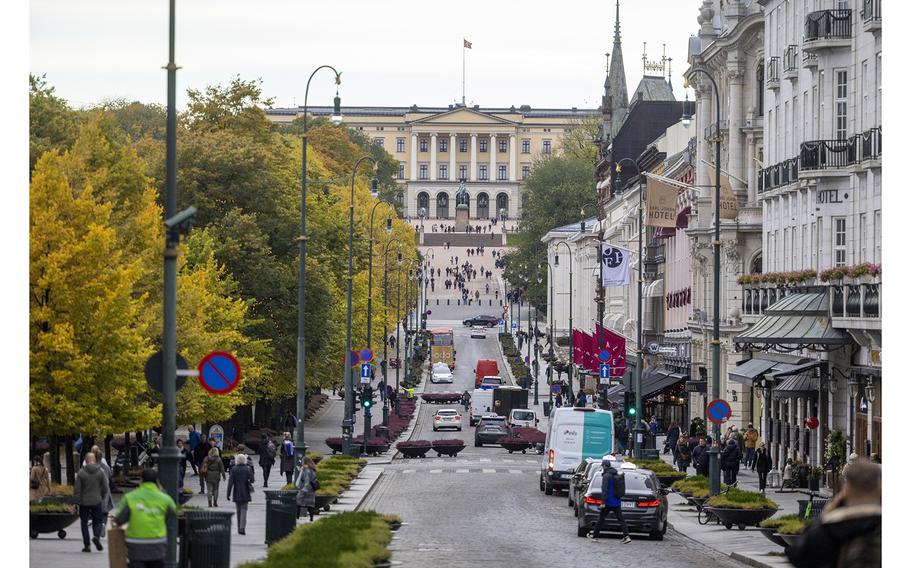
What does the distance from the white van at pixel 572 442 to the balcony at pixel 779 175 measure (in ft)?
29.4

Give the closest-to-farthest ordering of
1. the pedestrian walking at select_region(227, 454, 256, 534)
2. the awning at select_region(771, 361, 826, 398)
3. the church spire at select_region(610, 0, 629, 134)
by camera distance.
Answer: the pedestrian walking at select_region(227, 454, 256, 534), the awning at select_region(771, 361, 826, 398), the church spire at select_region(610, 0, 629, 134)

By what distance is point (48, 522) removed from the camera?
30703 mm

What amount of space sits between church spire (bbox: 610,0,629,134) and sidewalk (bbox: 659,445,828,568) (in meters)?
98.3

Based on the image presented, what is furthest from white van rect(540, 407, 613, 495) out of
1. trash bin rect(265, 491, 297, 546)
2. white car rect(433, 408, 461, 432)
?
white car rect(433, 408, 461, 432)

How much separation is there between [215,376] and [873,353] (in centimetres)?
2249

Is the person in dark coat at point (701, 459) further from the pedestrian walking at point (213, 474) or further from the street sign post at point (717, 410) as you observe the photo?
the pedestrian walking at point (213, 474)

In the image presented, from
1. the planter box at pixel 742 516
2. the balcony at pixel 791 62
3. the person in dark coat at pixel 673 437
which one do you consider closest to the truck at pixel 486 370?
the person in dark coat at pixel 673 437

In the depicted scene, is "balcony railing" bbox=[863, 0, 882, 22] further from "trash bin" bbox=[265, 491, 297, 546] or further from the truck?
the truck

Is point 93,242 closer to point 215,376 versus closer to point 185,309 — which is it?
point 185,309

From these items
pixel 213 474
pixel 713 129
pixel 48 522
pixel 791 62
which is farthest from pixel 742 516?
pixel 713 129

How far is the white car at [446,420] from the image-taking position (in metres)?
89.6

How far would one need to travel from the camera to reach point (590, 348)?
273ft

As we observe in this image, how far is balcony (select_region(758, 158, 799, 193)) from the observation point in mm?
51469

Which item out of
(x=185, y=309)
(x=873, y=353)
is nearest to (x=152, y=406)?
(x=185, y=309)
